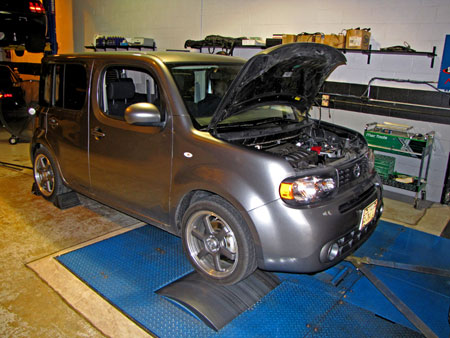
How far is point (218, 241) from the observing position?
8.86 ft

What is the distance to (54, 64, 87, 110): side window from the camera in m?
3.55

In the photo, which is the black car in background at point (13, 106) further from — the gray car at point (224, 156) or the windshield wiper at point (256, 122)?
the windshield wiper at point (256, 122)

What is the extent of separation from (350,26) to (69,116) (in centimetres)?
417

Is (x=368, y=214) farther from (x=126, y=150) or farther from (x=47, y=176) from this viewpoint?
(x=47, y=176)

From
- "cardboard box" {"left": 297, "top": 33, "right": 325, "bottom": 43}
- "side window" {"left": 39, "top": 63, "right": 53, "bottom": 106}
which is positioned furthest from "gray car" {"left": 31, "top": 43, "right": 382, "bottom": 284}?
"cardboard box" {"left": 297, "top": 33, "right": 325, "bottom": 43}

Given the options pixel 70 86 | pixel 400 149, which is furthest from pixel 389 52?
pixel 70 86

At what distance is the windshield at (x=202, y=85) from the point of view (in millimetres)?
2900

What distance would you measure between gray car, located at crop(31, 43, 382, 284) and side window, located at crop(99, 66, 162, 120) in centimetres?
1

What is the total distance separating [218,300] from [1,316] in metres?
1.44

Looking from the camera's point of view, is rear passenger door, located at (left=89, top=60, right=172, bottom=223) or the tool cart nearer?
rear passenger door, located at (left=89, top=60, right=172, bottom=223)

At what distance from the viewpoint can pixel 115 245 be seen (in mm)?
3432

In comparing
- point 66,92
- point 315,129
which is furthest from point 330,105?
point 66,92

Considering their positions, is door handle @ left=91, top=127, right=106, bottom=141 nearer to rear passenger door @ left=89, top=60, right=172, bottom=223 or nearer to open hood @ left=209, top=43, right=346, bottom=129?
rear passenger door @ left=89, top=60, right=172, bottom=223

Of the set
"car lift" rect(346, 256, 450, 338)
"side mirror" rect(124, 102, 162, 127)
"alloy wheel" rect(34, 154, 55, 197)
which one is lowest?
"car lift" rect(346, 256, 450, 338)
